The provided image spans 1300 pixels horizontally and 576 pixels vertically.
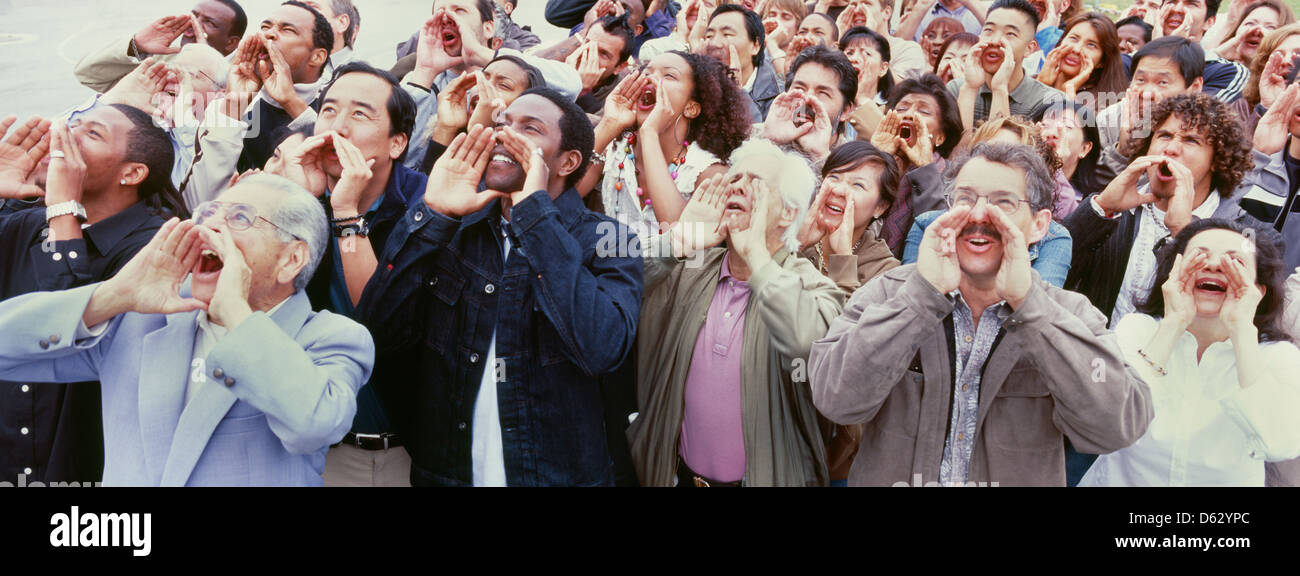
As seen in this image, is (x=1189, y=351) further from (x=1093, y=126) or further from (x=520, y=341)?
(x=1093, y=126)

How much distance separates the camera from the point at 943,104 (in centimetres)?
429

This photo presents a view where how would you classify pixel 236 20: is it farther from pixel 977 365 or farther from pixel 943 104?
pixel 977 365

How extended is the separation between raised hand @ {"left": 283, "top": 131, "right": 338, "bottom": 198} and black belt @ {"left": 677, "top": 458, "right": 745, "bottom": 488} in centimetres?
135

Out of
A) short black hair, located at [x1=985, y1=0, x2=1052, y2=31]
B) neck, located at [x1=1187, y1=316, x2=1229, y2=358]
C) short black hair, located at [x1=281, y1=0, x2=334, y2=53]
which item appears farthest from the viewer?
short black hair, located at [x1=985, y1=0, x2=1052, y2=31]

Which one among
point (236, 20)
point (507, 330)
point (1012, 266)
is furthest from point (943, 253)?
point (236, 20)

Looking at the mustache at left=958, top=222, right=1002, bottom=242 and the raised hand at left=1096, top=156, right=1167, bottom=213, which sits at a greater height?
the raised hand at left=1096, top=156, right=1167, bottom=213

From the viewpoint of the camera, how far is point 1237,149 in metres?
3.42

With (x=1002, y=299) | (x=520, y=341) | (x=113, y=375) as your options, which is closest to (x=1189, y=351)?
(x=1002, y=299)

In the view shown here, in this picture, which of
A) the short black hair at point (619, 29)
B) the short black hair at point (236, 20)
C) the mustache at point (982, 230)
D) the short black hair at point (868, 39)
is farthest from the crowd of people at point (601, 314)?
the short black hair at point (868, 39)

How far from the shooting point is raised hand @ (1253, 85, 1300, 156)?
382 cm

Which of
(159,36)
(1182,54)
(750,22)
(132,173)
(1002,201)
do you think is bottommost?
(1002,201)

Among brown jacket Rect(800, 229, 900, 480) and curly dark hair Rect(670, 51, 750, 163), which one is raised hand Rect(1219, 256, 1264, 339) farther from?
curly dark hair Rect(670, 51, 750, 163)

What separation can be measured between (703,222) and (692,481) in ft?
2.39

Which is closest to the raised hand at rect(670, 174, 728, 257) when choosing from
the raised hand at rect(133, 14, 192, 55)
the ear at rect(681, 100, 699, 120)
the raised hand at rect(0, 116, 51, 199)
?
the ear at rect(681, 100, 699, 120)
